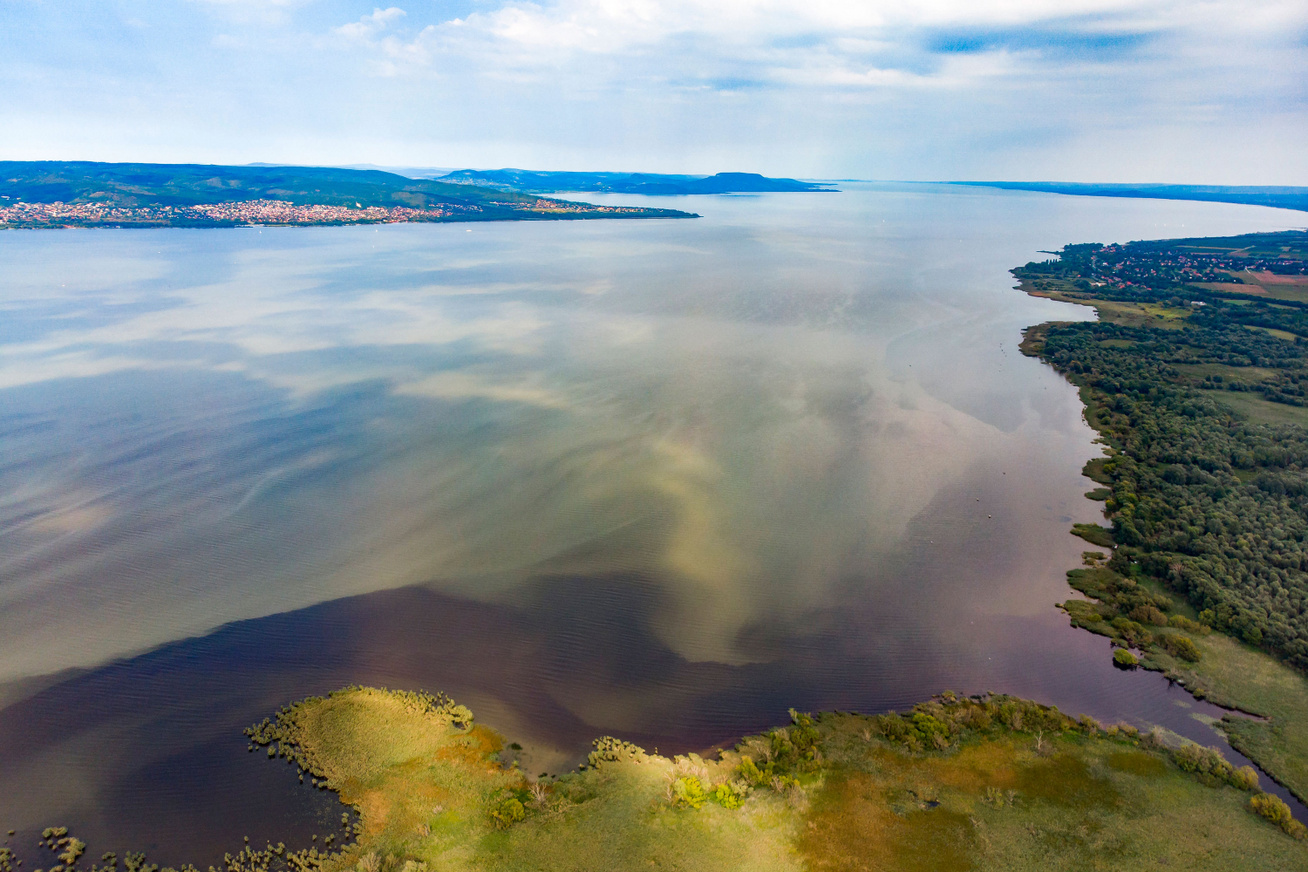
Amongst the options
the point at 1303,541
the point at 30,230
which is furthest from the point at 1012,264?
the point at 30,230

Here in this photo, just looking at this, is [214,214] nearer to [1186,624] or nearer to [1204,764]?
[1186,624]

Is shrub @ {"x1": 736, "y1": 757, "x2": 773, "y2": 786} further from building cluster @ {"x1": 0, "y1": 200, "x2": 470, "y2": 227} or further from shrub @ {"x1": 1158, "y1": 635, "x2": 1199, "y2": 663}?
building cluster @ {"x1": 0, "y1": 200, "x2": 470, "y2": 227}

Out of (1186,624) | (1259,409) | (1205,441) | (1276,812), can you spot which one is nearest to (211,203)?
(1205,441)

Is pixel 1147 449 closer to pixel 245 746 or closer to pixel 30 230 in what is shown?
pixel 245 746

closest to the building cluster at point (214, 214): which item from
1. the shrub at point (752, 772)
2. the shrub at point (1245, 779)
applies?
the shrub at point (752, 772)

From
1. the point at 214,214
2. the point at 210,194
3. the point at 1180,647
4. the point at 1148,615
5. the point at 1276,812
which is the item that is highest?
the point at 210,194

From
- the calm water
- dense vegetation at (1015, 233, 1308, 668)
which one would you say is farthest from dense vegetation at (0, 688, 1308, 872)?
dense vegetation at (1015, 233, 1308, 668)

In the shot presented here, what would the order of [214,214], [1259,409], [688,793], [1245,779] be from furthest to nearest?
[214,214] → [1259,409] → [1245,779] → [688,793]
